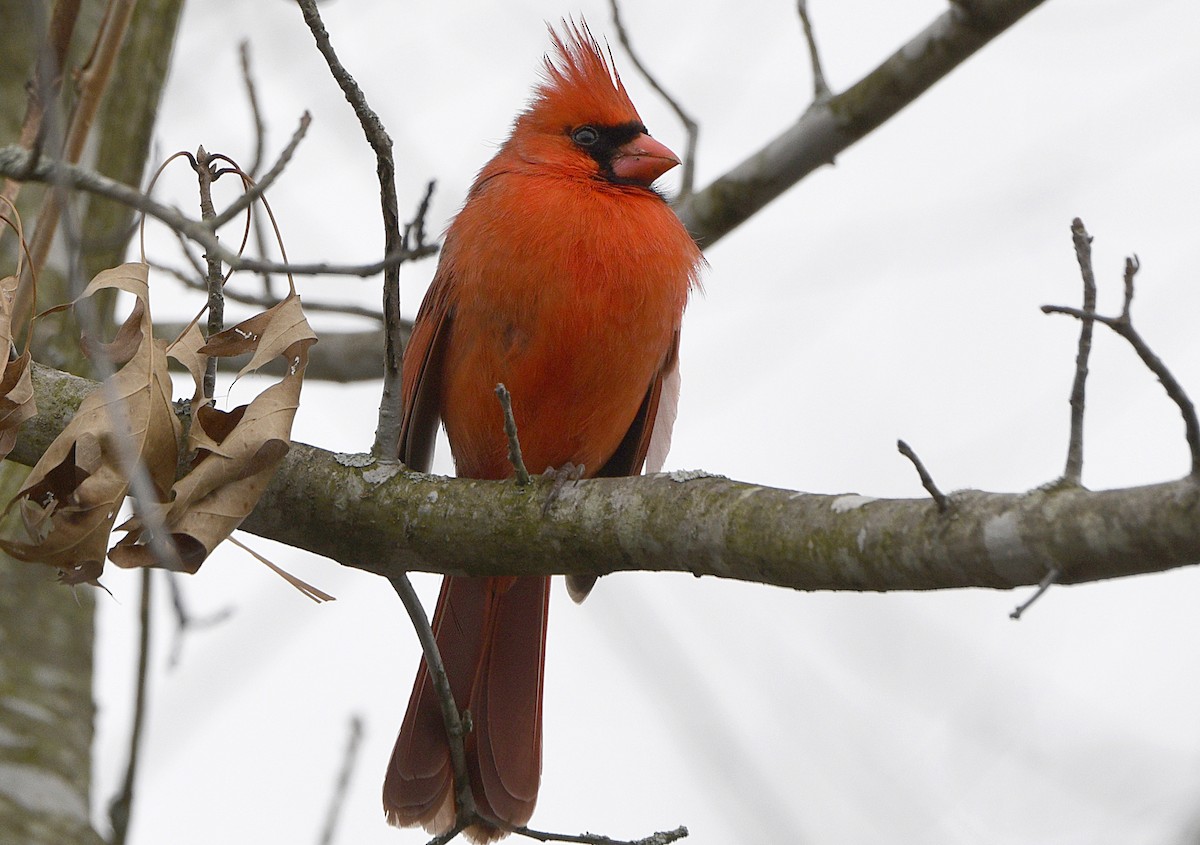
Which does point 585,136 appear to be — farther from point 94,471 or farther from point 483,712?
point 94,471

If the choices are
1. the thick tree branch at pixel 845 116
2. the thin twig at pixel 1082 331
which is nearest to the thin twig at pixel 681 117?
the thick tree branch at pixel 845 116

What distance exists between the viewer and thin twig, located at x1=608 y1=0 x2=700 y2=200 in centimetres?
383

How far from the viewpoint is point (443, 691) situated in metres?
2.58

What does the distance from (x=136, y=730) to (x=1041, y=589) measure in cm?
236

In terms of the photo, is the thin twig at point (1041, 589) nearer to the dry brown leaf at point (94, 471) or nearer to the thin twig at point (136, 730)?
the dry brown leaf at point (94, 471)

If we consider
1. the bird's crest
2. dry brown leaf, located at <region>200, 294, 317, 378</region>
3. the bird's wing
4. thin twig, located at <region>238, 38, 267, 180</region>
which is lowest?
dry brown leaf, located at <region>200, 294, 317, 378</region>

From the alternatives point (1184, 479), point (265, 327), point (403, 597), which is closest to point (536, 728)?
point (403, 597)

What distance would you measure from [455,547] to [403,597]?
0.45 feet

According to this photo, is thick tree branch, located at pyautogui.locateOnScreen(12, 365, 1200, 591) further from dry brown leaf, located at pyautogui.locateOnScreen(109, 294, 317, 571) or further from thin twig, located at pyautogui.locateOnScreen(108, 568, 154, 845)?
thin twig, located at pyautogui.locateOnScreen(108, 568, 154, 845)

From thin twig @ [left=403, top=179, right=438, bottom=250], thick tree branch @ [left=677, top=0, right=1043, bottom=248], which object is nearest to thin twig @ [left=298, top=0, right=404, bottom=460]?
thin twig @ [left=403, top=179, right=438, bottom=250]

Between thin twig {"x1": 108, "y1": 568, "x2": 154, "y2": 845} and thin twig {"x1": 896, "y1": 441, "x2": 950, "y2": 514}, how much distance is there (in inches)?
82.2

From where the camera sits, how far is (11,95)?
3.87 meters

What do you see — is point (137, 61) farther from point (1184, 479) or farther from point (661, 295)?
point (1184, 479)

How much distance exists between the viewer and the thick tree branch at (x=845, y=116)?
341 centimetres
